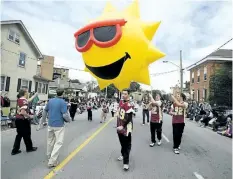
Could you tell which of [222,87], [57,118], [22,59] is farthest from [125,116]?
[222,87]

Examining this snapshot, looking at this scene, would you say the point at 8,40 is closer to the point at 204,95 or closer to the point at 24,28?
the point at 24,28

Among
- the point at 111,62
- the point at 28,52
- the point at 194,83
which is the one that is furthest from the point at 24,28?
the point at 194,83

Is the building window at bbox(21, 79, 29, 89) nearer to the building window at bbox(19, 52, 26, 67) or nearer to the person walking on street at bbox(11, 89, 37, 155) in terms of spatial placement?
the building window at bbox(19, 52, 26, 67)

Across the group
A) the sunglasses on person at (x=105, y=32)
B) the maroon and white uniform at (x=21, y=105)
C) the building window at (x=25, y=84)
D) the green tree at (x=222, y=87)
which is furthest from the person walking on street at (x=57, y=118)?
the green tree at (x=222, y=87)

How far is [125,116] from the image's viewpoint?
543 centimetres

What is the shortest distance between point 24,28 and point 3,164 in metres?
19.6

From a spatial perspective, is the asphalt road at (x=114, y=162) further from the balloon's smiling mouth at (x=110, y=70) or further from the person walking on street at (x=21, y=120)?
the balloon's smiling mouth at (x=110, y=70)

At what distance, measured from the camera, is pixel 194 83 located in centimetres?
3556

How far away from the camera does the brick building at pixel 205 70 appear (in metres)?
29.5

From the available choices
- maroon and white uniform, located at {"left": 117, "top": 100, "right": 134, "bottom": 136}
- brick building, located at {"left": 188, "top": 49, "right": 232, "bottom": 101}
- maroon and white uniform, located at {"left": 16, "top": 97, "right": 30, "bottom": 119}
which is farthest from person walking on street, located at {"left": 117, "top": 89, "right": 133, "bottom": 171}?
brick building, located at {"left": 188, "top": 49, "right": 232, "bottom": 101}

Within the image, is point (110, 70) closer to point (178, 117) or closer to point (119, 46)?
point (119, 46)

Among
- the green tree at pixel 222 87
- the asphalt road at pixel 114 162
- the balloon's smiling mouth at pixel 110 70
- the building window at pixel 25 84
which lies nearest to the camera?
the balloon's smiling mouth at pixel 110 70

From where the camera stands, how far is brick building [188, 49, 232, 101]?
29516 mm

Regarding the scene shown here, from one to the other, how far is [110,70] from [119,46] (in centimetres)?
59
